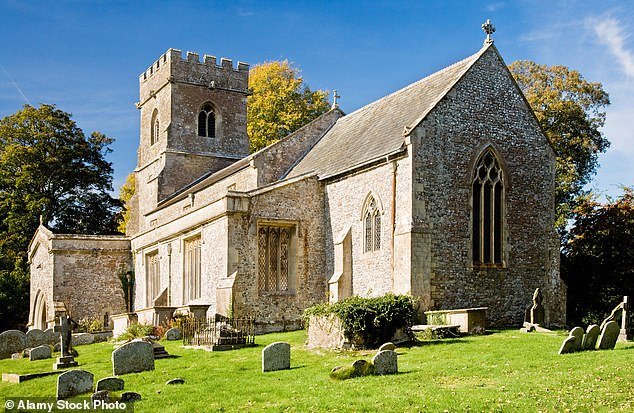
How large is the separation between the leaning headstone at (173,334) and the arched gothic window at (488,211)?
31.9 feet

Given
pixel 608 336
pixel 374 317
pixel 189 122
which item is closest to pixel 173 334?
pixel 374 317

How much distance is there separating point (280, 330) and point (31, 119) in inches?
1187

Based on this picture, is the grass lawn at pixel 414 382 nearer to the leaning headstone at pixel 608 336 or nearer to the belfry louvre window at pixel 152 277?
the leaning headstone at pixel 608 336

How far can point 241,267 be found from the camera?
25.9 meters

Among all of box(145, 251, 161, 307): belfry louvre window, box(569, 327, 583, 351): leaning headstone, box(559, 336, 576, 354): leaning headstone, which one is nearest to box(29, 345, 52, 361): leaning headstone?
box(145, 251, 161, 307): belfry louvre window

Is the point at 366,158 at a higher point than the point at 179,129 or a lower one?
lower

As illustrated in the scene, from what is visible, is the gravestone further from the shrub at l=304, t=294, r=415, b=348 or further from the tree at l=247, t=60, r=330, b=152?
the tree at l=247, t=60, r=330, b=152

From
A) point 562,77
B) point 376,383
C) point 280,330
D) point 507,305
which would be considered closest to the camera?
point 376,383

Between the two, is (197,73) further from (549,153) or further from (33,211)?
(549,153)

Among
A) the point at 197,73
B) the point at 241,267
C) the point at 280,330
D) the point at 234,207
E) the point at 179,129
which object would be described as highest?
the point at 197,73

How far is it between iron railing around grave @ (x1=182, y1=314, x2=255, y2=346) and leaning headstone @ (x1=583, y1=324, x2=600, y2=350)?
9120 mm

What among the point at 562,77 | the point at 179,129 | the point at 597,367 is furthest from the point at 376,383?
the point at 179,129

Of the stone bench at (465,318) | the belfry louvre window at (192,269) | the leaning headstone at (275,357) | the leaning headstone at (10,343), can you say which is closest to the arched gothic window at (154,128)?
the belfry louvre window at (192,269)

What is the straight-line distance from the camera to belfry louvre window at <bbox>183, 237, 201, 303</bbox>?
97.2 ft
